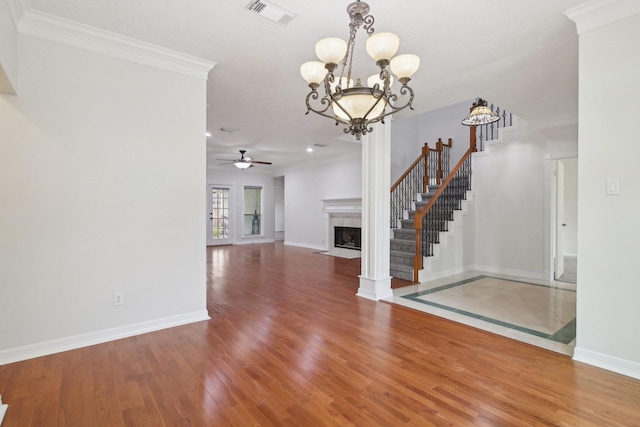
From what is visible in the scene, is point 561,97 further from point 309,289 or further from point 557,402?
point 309,289

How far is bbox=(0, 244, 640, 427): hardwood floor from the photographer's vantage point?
1851 millimetres

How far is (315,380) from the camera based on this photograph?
2.23 m

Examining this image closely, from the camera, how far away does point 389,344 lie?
2.85 metres

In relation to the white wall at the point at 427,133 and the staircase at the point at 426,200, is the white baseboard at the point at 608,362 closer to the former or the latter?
the staircase at the point at 426,200

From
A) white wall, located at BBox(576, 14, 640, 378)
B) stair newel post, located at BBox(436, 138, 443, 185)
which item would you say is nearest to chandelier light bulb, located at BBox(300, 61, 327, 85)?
white wall, located at BBox(576, 14, 640, 378)

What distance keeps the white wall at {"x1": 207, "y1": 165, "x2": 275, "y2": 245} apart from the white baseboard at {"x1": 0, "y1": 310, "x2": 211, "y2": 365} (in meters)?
7.98

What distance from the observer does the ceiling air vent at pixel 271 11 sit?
2324 millimetres

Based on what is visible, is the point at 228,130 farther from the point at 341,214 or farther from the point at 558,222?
the point at 558,222

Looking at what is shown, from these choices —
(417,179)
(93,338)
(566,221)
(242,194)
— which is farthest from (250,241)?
(566,221)

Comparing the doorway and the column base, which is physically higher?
the doorway

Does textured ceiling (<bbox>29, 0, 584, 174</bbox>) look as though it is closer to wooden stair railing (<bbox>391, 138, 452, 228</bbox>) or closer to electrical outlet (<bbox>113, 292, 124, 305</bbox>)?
electrical outlet (<bbox>113, 292, 124, 305</bbox>)

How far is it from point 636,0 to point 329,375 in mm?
3548

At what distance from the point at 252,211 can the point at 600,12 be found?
1064cm

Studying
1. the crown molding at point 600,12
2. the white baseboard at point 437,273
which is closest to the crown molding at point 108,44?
the crown molding at point 600,12
